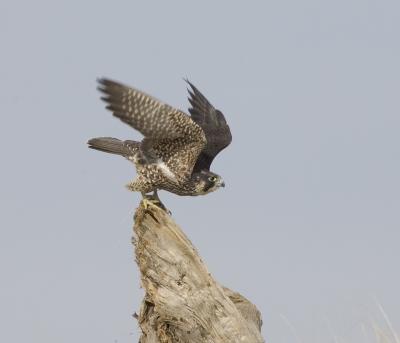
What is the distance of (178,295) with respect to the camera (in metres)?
6.70

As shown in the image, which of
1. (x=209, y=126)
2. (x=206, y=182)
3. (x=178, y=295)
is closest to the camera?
(x=178, y=295)

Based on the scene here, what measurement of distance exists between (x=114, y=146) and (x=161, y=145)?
0.89m

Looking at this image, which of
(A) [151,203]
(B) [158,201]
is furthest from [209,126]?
(A) [151,203]

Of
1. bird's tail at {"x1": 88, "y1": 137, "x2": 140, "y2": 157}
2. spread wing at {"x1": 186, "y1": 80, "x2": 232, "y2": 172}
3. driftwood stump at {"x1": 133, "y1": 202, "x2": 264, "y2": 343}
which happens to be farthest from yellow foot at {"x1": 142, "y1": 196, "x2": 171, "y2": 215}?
spread wing at {"x1": 186, "y1": 80, "x2": 232, "y2": 172}

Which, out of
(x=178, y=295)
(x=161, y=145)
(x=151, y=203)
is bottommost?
(x=178, y=295)

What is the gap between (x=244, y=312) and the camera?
23.8 feet

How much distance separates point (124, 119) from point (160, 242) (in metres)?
1.34

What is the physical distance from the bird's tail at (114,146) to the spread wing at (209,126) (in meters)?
0.96

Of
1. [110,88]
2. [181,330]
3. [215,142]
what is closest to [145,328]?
[181,330]

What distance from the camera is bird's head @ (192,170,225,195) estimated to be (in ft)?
28.4

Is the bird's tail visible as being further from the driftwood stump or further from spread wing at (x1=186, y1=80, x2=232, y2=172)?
the driftwood stump

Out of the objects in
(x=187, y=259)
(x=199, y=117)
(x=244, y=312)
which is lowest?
(x=244, y=312)

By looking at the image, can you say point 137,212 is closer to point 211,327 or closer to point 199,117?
point 211,327

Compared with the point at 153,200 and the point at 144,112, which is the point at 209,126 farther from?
the point at 144,112
